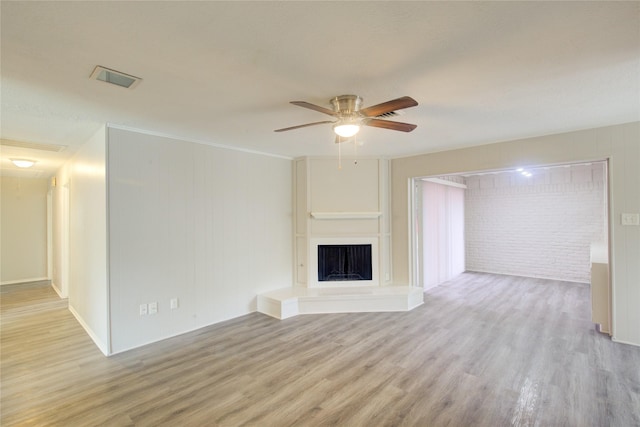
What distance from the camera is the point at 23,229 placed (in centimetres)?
641

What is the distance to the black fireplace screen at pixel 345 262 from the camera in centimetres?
492

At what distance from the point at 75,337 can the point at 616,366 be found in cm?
572

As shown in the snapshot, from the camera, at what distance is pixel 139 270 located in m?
3.28

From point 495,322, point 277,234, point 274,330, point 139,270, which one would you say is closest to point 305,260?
point 277,234

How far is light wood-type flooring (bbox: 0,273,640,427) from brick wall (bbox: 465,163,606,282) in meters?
2.45

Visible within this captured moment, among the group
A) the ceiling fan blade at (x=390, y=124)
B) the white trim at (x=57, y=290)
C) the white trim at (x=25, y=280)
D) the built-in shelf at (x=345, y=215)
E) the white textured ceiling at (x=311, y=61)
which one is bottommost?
the white trim at (x=57, y=290)

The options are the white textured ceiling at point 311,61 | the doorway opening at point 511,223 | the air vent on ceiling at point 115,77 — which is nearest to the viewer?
the white textured ceiling at point 311,61

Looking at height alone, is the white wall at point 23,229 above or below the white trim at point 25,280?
above

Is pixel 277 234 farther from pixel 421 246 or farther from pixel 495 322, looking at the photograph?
pixel 495 322

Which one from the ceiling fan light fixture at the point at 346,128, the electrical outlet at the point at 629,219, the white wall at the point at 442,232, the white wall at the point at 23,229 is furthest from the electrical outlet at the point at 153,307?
the white wall at the point at 23,229

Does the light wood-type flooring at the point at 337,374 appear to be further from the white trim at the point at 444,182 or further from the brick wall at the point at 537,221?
the white trim at the point at 444,182

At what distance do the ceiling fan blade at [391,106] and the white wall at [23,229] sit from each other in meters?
7.92

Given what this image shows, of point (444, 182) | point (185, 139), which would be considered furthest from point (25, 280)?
point (444, 182)

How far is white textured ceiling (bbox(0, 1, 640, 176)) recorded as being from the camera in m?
1.41
